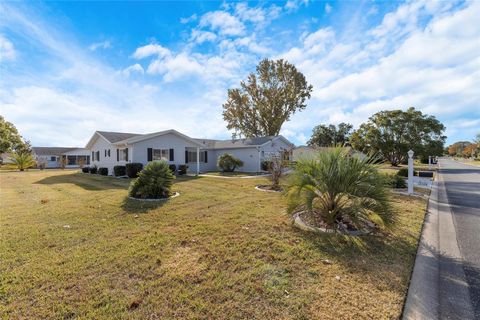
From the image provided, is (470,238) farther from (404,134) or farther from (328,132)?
(328,132)

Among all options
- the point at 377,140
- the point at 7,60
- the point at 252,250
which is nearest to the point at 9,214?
the point at 7,60

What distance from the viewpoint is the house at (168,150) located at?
1847 cm

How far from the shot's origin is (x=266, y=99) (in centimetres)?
3344

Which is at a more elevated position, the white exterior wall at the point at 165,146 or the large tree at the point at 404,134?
the large tree at the point at 404,134

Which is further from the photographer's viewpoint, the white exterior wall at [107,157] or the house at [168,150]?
the white exterior wall at [107,157]

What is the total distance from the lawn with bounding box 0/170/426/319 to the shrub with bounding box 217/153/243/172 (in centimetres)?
1624

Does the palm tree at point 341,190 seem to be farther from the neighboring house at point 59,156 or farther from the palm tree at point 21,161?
the neighboring house at point 59,156

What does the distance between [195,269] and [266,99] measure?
1259 inches

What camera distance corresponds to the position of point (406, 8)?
799 cm

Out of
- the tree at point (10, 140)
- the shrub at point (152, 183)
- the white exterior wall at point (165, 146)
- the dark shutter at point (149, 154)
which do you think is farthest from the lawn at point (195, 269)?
the tree at point (10, 140)

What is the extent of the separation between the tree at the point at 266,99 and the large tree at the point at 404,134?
Result: 492 inches

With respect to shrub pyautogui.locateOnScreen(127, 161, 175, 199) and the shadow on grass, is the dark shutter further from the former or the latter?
shrub pyautogui.locateOnScreen(127, 161, 175, 199)

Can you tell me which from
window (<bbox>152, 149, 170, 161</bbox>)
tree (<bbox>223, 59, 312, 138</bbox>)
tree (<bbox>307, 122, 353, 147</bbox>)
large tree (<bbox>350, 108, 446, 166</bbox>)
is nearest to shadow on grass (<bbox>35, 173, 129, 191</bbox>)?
window (<bbox>152, 149, 170, 161</bbox>)

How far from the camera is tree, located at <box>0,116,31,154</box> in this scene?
106 feet
